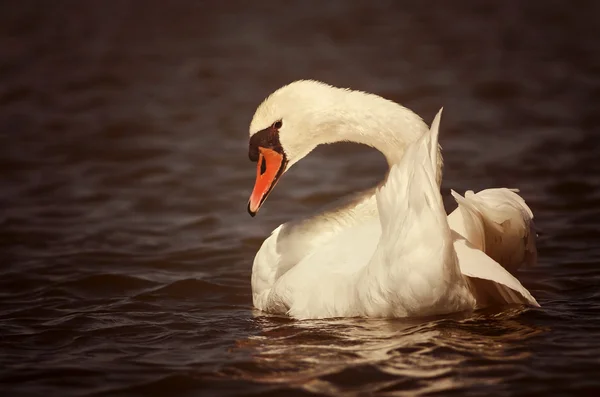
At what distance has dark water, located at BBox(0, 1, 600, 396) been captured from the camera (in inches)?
247

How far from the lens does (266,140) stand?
768 cm

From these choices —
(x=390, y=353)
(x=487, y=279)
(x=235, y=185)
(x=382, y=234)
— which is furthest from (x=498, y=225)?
(x=235, y=185)

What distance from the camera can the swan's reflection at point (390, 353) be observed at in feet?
19.2

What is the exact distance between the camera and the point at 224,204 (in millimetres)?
11078

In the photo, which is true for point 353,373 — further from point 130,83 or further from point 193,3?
point 193,3

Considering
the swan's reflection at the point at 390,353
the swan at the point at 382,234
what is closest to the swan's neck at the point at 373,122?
the swan at the point at 382,234

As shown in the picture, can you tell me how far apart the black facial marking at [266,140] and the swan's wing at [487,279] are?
1.47m

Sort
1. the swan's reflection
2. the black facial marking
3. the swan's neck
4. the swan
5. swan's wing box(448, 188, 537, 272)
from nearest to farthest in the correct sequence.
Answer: the swan's reflection → the swan → swan's wing box(448, 188, 537, 272) → the swan's neck → the black facial marking

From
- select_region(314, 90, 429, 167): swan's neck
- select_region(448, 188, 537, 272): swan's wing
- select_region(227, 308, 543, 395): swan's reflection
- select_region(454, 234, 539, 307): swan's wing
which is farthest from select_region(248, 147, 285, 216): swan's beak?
select_region(454, 234, 539, 307): swan's wing

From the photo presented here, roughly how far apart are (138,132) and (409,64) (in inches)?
164

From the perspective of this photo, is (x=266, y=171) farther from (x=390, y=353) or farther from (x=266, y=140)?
(x=390, y=353)

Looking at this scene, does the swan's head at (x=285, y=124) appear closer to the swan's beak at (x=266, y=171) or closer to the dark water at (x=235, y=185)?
the swan's beak at (x=266, y=171)

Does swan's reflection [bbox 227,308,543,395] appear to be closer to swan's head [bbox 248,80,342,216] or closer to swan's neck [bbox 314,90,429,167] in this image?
swan's head [bbox 248,80,342,216]

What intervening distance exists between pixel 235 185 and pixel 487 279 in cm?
535
